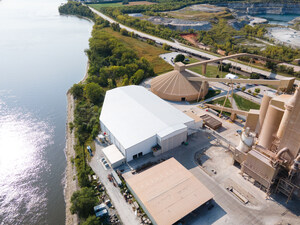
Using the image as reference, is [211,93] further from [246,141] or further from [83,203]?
[83,203]

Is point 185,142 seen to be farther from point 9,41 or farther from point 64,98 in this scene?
point 9,41

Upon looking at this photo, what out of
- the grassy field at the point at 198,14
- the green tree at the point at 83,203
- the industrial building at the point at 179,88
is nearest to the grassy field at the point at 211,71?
the industrial building at the point at 179,88

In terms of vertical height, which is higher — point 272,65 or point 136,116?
point 272,65

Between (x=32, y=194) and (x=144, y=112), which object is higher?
(x=144, y=112)

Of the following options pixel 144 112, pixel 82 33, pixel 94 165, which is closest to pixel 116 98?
pixel 144 112

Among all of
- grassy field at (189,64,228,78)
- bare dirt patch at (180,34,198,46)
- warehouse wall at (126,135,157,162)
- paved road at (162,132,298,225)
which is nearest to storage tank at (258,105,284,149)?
paved road at (162,132,298,225)

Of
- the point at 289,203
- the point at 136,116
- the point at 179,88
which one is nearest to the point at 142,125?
the point at 136,116
